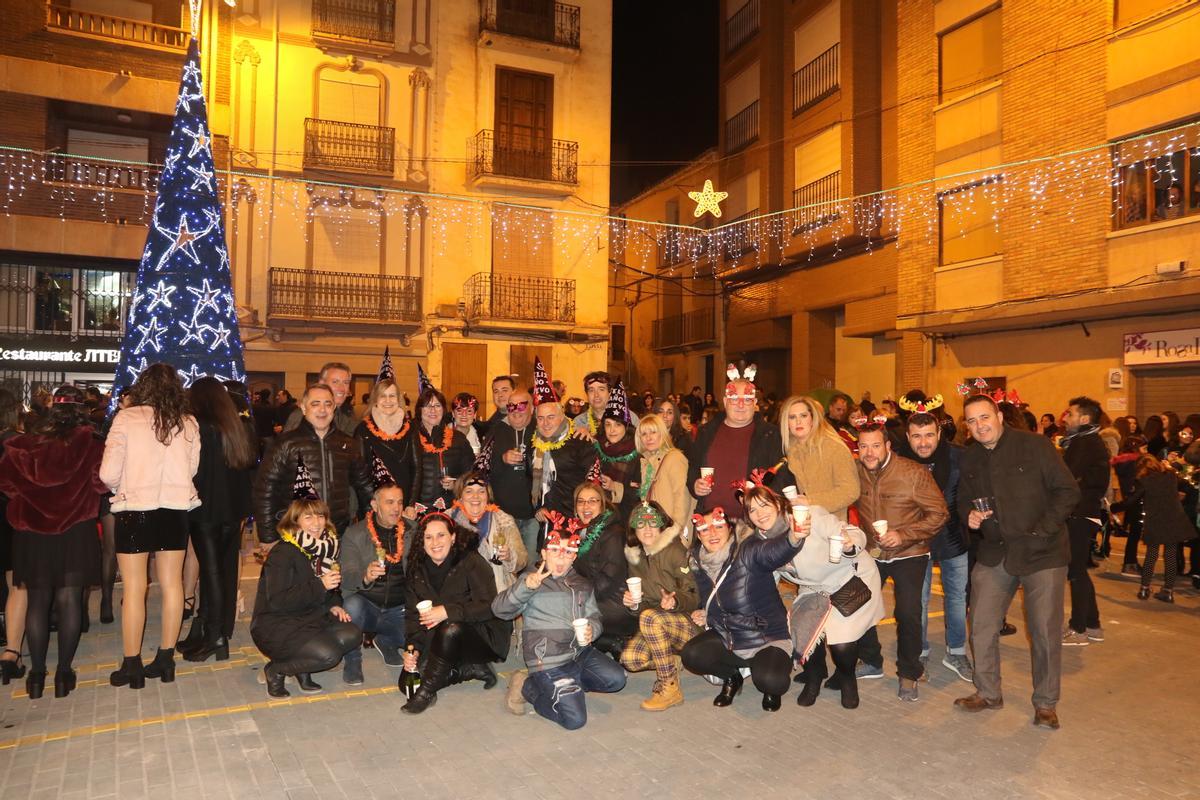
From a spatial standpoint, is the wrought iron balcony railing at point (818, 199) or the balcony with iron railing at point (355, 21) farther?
Answer: the wrought iron balcony railing at point (818, 199)

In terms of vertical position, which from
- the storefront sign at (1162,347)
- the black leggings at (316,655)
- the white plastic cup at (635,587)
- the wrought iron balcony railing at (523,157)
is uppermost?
the wrought iron balcony railing at (523,157)

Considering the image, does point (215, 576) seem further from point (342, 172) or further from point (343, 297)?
point (342, 172)

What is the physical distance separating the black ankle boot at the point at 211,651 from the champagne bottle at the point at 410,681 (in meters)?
1.72

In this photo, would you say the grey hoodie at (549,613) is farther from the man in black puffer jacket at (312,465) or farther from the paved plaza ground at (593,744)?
the man in black puffer jacket at (312,465)

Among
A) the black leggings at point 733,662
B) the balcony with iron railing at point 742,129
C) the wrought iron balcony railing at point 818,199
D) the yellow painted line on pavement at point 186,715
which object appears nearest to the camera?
the yellow painted line on pavement at point 186,715

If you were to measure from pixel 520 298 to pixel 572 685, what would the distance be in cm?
1835

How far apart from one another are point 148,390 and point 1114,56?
1592 cm

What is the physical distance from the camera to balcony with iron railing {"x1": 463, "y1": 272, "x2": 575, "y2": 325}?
2222 cm

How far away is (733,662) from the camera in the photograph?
5.43 metres

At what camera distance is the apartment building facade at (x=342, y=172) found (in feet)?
60.8

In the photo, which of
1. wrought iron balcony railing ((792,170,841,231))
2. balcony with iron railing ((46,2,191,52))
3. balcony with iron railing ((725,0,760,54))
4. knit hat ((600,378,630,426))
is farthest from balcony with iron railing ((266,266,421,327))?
knit hat ((600,378,630,426))

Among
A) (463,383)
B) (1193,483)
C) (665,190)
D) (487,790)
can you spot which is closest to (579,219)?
(463,383)

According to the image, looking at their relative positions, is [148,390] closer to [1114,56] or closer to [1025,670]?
[1025,670]

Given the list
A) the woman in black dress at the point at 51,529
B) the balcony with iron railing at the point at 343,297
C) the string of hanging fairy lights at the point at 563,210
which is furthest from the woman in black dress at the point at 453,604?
the balcony with iron railing at the point at 343,297
